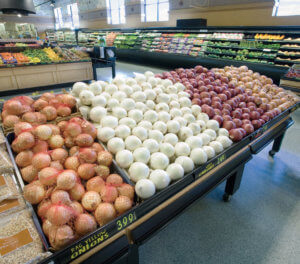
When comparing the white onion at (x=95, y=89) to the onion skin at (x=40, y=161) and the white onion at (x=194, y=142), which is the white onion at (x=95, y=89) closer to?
the onion skin at (x=40, y=161)

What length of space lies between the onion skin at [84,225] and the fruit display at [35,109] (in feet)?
2.71

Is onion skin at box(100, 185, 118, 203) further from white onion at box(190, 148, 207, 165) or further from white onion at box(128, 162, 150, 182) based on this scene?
white onion at box(190, 148, 207, 165)

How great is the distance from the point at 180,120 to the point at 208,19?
10.5 m

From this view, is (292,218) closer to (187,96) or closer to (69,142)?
(187,96)

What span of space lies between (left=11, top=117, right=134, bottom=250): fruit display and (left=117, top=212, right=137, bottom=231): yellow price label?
52 mm

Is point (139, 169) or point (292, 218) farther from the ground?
point (139, 169)

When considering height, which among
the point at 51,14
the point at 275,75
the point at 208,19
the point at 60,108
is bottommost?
the point at 275,75

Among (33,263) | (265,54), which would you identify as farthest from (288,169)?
(265,54)

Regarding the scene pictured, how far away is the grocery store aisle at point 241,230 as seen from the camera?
5.70 feet

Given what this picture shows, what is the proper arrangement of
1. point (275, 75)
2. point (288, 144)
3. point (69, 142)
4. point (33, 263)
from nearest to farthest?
point (33, 263), point (69, 142), point (288, 144), point (275, 75)

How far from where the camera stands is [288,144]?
11.8 feet

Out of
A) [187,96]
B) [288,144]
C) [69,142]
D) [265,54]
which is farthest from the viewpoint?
[265,54]

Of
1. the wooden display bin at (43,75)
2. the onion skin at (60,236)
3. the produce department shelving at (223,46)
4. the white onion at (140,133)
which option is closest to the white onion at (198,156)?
the white onion at (140,133)

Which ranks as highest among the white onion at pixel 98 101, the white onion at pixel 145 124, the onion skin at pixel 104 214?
the white onion at pixel 98 101
